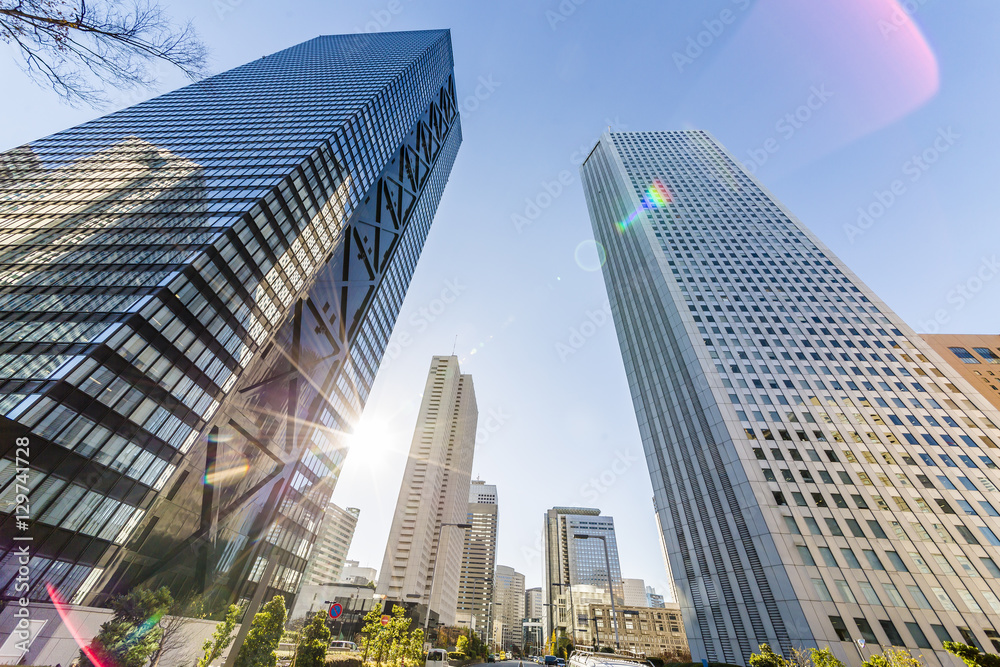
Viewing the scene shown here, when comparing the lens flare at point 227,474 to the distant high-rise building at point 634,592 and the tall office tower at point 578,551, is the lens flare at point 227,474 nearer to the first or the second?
the tall office tower at point 578,551

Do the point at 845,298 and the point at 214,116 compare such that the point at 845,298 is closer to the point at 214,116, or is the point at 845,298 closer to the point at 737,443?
the point at 737,443

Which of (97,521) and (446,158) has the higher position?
(446,158)

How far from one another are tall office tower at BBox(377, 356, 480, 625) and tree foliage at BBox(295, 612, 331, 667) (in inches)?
2309

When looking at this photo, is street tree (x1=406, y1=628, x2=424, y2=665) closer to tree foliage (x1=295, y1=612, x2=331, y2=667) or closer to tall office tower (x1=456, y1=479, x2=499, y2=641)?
tree foliage (x1=295, y1=612, x2=331, y2=667)

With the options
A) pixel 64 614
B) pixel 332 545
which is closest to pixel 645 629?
pixel 332 545

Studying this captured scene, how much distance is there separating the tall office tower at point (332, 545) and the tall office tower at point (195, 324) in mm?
104466

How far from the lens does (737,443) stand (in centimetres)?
4388

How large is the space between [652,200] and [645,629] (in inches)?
4344

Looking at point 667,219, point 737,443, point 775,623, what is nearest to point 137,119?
point 667,219

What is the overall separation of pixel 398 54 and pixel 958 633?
11554cm

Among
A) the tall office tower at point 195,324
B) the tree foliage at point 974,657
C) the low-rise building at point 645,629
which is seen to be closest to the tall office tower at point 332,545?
the low-rise building at point 645,629

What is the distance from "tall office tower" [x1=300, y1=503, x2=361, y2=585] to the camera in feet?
452

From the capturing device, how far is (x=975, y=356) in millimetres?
60156

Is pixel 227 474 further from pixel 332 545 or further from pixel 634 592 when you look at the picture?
pixel 634 592
